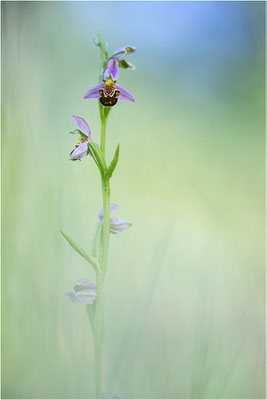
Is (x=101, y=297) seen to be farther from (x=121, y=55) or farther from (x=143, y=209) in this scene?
(x=143, y=209)

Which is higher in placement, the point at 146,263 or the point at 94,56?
the point at 94,56

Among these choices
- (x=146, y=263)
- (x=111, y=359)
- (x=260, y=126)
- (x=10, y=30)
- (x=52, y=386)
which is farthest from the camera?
(x=260, y=126)

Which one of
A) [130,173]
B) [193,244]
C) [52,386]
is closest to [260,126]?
[130,173]

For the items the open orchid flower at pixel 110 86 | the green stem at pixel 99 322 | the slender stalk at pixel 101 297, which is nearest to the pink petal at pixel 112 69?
the open orchid flower at pixel 110 86

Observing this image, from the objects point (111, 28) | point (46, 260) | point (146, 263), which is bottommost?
point (146, 263)

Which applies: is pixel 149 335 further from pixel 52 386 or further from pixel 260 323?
pixel 52 386

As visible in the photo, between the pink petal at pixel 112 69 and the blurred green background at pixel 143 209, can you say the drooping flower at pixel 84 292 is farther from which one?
the pink petal at pixel 112 69
